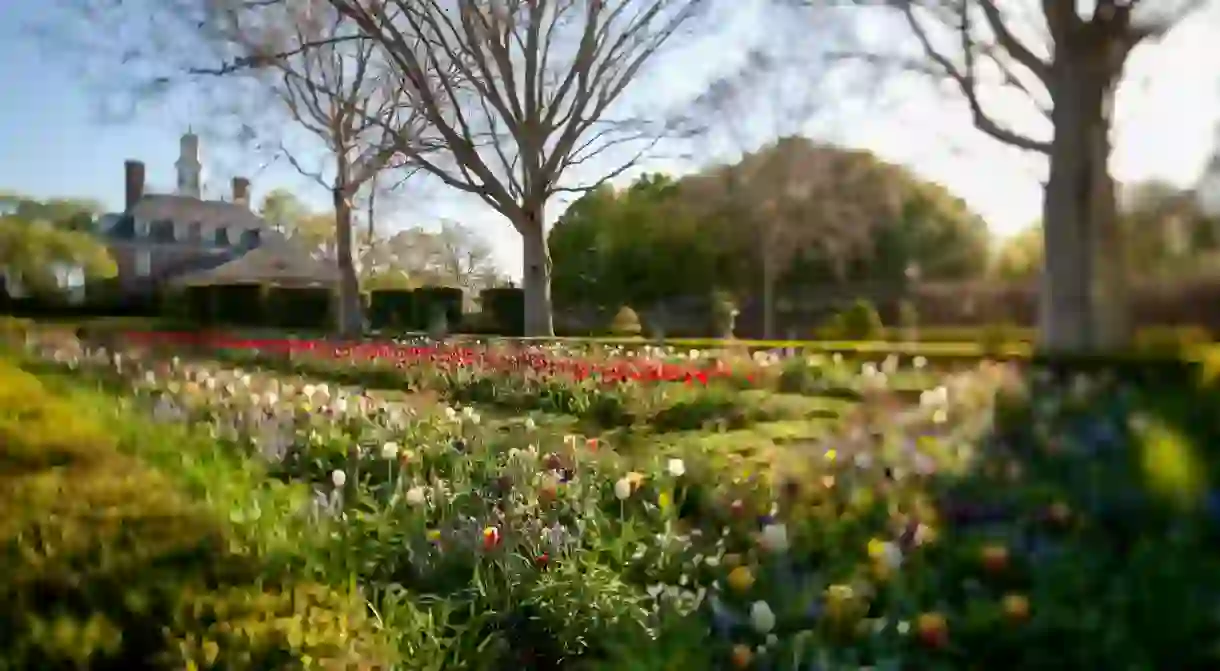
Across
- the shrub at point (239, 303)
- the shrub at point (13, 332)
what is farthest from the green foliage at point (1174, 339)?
the shrub at point (239, 303)

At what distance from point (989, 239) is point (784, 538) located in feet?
51.5

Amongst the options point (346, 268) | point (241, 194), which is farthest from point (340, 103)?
point (241, 194)

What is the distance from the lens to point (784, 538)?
271 centimetres

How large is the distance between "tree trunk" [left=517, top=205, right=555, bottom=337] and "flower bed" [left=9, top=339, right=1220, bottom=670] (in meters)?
11.5

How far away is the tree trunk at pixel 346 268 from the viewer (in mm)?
20719

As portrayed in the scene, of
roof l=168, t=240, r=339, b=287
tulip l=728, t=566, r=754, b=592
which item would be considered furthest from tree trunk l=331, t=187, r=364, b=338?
tulip l=728, t=566, r=754, b=592

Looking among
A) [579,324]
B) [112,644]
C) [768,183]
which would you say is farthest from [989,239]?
[112,644]

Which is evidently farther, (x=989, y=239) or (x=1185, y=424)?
(x=989, y=239)

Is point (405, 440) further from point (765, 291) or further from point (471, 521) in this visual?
point (765, 291)

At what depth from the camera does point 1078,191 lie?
8648 mm

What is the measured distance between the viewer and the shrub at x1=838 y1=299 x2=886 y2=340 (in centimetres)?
1555

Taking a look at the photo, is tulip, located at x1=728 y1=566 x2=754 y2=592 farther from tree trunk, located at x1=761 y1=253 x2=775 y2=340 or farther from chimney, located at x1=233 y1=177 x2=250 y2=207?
chimney, located at x1=233 y1=177 x2=250 y2=207

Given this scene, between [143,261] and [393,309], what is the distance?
46.2 ft

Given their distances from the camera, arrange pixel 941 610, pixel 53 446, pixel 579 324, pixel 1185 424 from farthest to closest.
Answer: pixel 579 324 → pixel 1185 424 → pixel 53 446 → pixel 941 610
